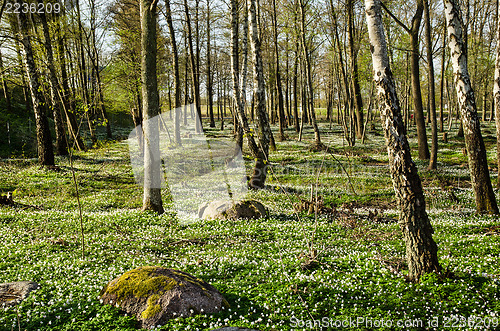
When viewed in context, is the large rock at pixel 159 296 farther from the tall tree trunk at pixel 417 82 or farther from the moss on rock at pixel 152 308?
the tall tree trunk at pixel 417 82

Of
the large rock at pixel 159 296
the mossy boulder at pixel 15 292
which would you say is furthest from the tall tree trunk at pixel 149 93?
the large rock at pixel 159 296

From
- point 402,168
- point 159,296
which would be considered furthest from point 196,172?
point 402,168

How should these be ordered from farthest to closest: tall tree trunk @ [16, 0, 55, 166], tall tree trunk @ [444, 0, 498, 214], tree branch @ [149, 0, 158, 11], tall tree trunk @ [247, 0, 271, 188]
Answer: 1. tall tree trunk @ [16, 0, 55, 166]
2. tall tree trunk @ [247, 0, 271, 188]
3. tree branch @ [149, 0, 158, 11]
4. tall tree trunk @ [444, 0, 498, 214]

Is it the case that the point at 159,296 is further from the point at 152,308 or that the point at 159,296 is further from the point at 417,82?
the point at 417,82

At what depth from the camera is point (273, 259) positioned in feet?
22.2

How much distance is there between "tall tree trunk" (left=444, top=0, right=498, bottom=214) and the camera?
8.49m

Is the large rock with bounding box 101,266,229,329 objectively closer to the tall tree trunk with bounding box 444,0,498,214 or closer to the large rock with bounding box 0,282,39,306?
the large rock with bounding box 0,282,39,306

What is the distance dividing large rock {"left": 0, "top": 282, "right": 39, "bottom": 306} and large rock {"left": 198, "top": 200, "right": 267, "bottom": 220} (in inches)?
230

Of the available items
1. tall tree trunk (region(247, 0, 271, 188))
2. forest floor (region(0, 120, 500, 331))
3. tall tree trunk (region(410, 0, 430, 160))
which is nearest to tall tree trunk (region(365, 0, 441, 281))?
forest floor (region(0, 120, 500, 331))

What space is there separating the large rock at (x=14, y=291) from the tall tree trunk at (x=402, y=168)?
679 cm

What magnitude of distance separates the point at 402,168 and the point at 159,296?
457 centimetres

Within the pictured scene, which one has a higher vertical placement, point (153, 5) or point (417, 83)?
point (153, 5)

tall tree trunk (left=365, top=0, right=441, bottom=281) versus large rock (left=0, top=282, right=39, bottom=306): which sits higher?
tall tree trunk (left=365, top=0, right=441, bottom=281)

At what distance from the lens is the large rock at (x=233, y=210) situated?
10.5m
